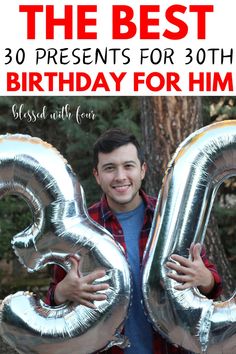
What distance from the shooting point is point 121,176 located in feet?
8.98

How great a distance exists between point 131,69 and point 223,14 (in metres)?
0.86

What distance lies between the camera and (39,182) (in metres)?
2.85

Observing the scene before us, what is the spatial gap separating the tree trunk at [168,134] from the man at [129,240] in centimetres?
227

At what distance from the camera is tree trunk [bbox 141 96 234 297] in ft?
17.0

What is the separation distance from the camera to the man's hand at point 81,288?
2691 mm

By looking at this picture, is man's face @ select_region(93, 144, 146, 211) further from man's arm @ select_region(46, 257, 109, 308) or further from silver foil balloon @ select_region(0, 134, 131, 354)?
man's arm @ select_region(46, 257, 109, 308)

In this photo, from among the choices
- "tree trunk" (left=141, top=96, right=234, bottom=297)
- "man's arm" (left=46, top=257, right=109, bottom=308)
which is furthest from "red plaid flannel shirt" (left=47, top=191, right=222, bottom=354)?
"tree trunk" (left=141, top=96, right=234, bottom=297)

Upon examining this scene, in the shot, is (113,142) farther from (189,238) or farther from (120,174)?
(189,238)

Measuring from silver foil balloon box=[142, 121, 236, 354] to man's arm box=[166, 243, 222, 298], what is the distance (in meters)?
0.04

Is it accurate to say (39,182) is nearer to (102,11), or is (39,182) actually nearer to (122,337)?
(122,337)

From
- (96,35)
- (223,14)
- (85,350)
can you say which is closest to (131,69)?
(96,35)

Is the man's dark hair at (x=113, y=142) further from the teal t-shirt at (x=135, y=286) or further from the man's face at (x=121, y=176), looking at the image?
the teal t-shirt at (x=135, y=286)

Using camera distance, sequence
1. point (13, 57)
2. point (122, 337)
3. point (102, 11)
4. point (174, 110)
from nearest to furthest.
Result: point (122, 337)
point (174, 110)
point (102, 11)
point (13, 57)

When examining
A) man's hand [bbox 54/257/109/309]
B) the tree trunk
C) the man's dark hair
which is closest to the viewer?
man's hand [bbox 54/257/109/309]
